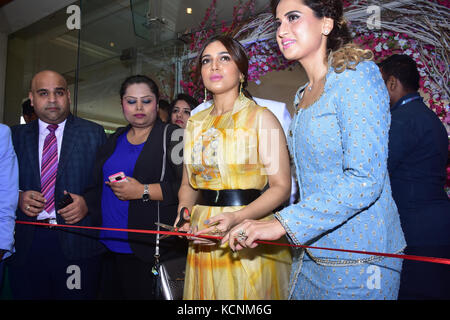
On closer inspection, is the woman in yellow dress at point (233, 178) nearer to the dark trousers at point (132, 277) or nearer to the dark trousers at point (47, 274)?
the dark trousers at point (132, 277)

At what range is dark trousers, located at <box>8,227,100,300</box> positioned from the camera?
2.07 meters

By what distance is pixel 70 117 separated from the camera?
2.37 metres

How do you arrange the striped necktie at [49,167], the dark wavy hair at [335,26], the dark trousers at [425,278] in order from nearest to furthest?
the dark wavy hair at [335,26]
the dark trousers at [425,278]
the striped necktie at [49,167]

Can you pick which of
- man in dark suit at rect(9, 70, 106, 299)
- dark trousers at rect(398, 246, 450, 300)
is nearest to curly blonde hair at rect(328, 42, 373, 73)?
dark trousers at rect(398, 246, 450, 300)

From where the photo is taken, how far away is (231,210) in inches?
59.0

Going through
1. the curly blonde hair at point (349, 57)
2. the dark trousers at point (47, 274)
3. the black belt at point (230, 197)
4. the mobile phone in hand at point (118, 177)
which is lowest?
the dark trousers at point (47, 274)

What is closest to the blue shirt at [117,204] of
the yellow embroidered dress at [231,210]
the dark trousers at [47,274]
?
the dark trousers at [47,274]

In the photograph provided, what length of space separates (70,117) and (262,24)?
160 centimetres

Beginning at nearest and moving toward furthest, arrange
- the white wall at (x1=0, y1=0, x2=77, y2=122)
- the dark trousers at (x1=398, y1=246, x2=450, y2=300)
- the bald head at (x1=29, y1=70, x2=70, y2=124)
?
the dark trousers at (x1=398, y1=246, x2=450, y2=300)
the bald head at (x1=29, y1=70, x2=70, y2=124)
the white wall at (x1=0, y1=0, x2=77, y2=122)

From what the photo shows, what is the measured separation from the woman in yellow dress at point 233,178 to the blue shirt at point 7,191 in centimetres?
89

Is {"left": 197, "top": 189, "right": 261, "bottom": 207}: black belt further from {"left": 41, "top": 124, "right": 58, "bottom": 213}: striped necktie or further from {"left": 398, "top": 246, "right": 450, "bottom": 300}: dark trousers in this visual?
{"left": 41, "top": 124, "right": 58, "bottom": 213}: striped necktie

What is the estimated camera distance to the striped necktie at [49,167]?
2158 millimetres

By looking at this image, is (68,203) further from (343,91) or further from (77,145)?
(343,91)

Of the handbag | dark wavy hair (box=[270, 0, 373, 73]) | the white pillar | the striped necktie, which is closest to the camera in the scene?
dark wavy hair (box=[270, 0, 373, 73])
